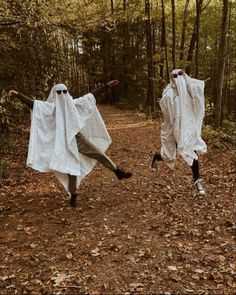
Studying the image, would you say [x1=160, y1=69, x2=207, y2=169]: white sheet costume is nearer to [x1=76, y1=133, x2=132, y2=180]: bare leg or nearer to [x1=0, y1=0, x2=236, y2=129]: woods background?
[x1=76, y1=133, x2=132, y2=180]: bare leg

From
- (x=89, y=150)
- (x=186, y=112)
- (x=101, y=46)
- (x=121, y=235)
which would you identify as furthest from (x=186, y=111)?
(x=101, y=46)

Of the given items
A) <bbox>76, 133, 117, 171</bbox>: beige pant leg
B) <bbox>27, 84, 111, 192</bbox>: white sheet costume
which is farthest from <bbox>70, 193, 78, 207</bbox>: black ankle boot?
Answer: <bbox>76, 133, 117, 171</bbox>: beige pant leg

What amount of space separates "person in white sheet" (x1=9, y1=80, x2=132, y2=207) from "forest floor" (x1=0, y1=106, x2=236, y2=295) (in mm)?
710

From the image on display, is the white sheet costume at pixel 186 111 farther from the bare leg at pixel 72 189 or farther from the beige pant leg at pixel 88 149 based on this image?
the bare leg at pixel 72 189

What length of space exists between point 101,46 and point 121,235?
91.3ft

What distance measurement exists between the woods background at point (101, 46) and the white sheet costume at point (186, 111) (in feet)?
9.76

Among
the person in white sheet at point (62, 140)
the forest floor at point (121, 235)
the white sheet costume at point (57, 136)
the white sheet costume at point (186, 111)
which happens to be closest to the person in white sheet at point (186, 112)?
the white sheet costume at point (186, 111)

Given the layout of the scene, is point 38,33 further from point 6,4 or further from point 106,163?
point 106,163

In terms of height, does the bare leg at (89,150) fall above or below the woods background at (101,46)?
below

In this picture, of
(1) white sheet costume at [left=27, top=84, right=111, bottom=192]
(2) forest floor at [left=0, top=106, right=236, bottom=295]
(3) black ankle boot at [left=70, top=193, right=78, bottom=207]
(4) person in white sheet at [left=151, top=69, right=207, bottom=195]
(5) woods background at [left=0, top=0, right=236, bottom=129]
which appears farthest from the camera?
(5) woods background at [left=0, top=0, right=236, bottom=129]

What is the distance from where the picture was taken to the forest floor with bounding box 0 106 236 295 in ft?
15.7

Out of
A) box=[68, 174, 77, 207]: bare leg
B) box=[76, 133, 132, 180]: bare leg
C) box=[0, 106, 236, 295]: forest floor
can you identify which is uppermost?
box=[76, 133, 132, 180]: bare leg

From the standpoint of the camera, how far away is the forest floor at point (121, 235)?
189 inches

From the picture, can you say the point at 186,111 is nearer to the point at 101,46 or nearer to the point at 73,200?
the point at 73,200
